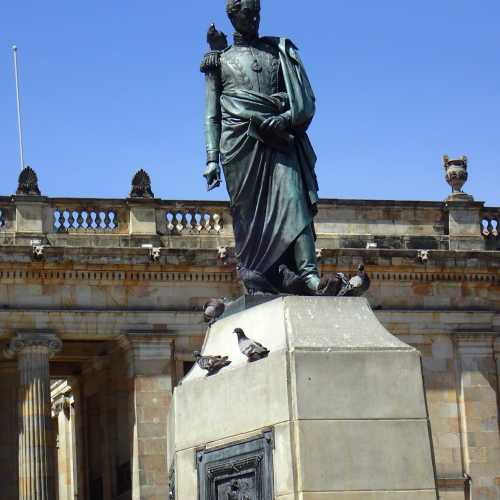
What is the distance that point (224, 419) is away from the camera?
13.9 metres

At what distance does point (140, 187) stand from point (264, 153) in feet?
93.4

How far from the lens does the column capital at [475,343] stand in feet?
144

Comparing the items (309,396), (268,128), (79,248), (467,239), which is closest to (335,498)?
(309,396)

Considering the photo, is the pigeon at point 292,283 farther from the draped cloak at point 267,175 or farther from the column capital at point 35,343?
the column capital at point 35,343

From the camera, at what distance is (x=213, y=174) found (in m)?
15.1

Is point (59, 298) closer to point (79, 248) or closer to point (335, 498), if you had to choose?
point (79, 248)

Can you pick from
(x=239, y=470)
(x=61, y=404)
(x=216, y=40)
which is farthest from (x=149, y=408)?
(x=239, y=470)

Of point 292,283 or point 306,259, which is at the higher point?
point 306,259

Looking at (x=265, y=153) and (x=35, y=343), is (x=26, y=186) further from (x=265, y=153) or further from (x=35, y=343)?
(x=265, y=153)

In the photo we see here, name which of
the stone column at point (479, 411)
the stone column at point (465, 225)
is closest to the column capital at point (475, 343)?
the stone column at point (479, 411)

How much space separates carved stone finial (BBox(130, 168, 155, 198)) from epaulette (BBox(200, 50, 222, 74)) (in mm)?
27801

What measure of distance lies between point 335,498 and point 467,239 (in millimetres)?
32252

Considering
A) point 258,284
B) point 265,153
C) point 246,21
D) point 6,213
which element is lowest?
point 258,284

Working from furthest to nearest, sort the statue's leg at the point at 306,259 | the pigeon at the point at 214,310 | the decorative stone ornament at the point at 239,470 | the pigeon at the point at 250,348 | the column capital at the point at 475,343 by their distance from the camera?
the column capital at the point at 475,343, the pigeon at the point at 214,310, the statue's leg at the point at 306,259, the pigeon at the point at 250,348, the decorative stone ornament at the point at 239,470
